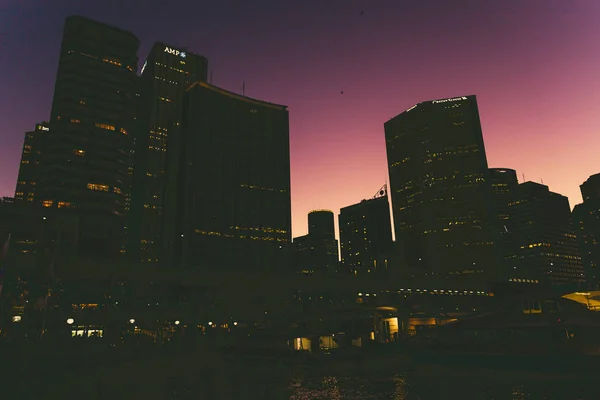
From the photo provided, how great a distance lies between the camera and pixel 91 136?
130250 millimetres

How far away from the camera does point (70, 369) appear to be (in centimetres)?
3656

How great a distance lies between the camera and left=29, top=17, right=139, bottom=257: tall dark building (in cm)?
12394

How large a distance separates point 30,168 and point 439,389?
21578 centimetres

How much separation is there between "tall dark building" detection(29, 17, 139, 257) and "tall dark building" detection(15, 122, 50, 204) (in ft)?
217

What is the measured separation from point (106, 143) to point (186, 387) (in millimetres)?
121195

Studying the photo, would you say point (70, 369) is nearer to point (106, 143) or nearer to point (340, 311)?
point (340, 311)

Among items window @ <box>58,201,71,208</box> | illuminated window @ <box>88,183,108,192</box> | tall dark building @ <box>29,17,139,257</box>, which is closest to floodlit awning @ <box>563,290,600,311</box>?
tall dark building @ <box>29,17,139,257</box>

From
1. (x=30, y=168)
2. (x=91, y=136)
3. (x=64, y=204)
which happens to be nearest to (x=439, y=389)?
(x=64, y=204)

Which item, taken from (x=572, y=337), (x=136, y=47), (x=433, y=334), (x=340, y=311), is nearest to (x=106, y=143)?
(x=136, y=47)

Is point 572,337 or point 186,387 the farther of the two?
point 572,337

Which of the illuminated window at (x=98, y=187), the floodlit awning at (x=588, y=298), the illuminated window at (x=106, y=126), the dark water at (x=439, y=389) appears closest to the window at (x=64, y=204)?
the illuminated window at (x=98, y=187)

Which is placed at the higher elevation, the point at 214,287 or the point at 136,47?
the point at 136,47

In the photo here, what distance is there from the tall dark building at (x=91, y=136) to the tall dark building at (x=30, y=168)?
217 feet

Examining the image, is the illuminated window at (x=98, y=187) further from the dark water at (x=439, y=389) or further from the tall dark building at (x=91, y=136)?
the dark water at (x=439, y=389)
